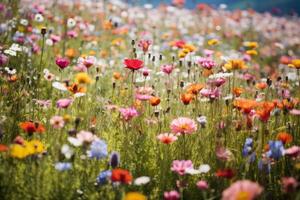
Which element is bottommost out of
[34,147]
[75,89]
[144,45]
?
[34,147]

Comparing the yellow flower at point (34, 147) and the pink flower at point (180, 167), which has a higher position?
the yellow flower at point (34, 147)

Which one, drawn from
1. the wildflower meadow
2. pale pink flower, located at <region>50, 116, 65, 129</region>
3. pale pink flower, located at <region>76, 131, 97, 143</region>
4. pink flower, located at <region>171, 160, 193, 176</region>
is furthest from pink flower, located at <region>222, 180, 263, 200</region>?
pale pink flower, located at <region>50, 116, 65, 129</region>

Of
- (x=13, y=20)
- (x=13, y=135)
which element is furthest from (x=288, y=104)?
(x=13, y=20)

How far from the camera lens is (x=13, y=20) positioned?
4.97m

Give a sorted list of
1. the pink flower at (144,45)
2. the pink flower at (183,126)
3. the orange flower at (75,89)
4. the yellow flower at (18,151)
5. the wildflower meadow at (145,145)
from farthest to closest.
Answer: the pink flower at (144,45), the orange flower at (75,89), the pink flower at (183,126), the wildflower meadow at (145,145), the yellow flower at (18,151)

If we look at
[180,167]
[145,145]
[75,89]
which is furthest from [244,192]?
[75,89]

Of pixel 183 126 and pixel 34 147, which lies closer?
pixel 34 147

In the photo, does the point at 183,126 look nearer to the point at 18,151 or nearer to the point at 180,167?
the point at 180,167

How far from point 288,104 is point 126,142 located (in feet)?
3.82

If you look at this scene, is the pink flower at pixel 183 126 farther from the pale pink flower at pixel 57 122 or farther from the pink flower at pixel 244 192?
the pink flower at pixel 244 192

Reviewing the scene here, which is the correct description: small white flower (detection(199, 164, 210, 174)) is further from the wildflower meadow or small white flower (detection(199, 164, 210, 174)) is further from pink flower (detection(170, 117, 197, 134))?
pink flower (detection(170, 117, 197, 134))

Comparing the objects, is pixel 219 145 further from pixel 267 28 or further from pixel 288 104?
pixel 267 28

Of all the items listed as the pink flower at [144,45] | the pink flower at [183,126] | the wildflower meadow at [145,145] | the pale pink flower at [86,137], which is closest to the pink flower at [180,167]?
the wildflower meadow at [145,145]

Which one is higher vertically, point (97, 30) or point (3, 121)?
point (97, 30)
